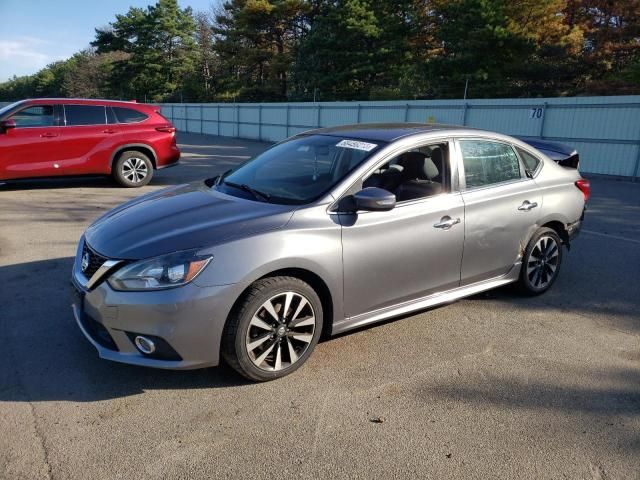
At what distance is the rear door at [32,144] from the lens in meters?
9.28

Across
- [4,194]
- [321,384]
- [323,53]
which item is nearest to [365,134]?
[321,384]

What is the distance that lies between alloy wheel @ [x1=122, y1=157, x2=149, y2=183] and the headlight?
8005 mm

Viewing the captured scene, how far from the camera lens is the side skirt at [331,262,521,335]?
12.1 ft

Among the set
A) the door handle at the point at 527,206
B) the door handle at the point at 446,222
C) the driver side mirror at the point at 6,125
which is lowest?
the door handle at the point at 446,222

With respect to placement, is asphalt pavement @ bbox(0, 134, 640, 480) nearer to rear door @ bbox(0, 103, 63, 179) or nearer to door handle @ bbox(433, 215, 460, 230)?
door handle @ bbox(433, 215, 460, 230)

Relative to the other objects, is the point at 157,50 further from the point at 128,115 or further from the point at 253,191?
the point at 253,191

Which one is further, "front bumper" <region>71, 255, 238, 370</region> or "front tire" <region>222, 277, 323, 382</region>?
"front tire" <region>222, 277, 323, 382</region>

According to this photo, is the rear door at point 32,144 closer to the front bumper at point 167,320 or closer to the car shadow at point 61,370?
the car shadow at point 61,370

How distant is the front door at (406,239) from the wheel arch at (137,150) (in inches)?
301

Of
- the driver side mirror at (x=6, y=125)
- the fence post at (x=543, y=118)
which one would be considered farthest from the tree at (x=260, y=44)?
the driver side mirror at (x=6, y=125)

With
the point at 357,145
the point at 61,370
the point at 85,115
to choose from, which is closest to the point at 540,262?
the point at 357,145

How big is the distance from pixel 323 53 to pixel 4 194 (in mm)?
31310

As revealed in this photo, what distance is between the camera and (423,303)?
4.05 meters

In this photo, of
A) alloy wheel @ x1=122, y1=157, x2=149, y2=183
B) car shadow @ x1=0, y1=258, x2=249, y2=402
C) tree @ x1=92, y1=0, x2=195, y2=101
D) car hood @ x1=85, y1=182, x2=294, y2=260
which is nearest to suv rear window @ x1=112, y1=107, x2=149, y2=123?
alloy wheel @ x1=122, y1=157, x2=149, y2=183
